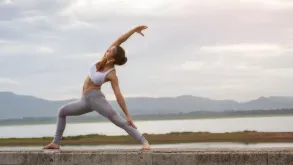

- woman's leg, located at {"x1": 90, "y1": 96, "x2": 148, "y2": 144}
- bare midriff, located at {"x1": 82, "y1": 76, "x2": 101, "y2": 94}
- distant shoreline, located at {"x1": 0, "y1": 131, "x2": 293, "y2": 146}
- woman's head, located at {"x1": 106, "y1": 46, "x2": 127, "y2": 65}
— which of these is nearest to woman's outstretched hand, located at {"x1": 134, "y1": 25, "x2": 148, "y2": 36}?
woman's head, located at {"x1": 106, "y1": 46, "x2": 127, "y2": 65}

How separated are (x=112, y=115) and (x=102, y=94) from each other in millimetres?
423

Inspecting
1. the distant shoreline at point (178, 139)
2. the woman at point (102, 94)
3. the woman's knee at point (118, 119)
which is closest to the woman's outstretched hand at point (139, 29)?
the woman at point (102, 94)

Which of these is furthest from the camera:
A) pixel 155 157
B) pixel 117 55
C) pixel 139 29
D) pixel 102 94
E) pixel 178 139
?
pixel 178 139

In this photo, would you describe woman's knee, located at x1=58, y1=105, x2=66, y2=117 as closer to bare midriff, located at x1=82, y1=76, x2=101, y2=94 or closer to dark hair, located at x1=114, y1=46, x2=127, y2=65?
bare midriff, located at x1=82, y1=76, x2=101, y2=94

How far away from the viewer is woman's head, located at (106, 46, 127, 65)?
33.2 ft

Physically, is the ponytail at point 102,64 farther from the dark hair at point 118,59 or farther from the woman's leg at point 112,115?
the woman's leg at point 112,115

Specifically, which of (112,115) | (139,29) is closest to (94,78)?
(112,115)

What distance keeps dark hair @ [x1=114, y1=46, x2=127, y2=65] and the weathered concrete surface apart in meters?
1.55

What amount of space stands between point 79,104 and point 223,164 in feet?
9.78

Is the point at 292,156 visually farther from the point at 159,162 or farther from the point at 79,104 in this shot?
the point at 79,104

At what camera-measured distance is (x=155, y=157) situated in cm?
932

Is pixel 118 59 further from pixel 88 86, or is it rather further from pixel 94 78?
pixel 88 86

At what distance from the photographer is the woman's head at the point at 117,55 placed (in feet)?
33.2

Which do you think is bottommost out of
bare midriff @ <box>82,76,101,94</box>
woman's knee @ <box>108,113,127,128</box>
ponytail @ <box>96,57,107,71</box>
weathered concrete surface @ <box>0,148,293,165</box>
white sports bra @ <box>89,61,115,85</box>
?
weathered concrete surface @ <box>0,148,293,165</box>
